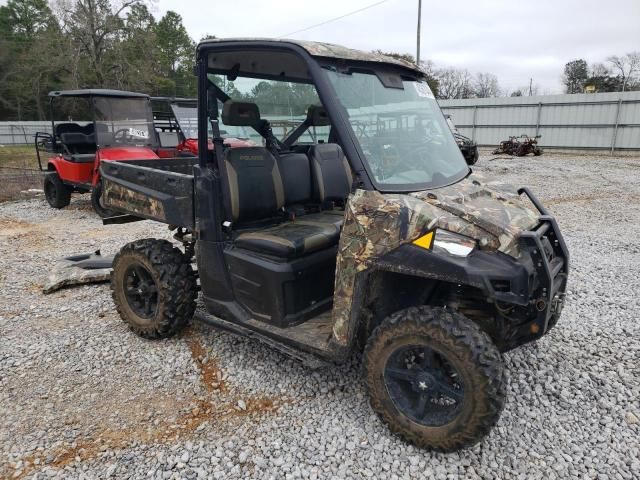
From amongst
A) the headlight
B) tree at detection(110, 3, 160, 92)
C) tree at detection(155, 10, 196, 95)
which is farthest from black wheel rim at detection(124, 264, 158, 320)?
tree at detection(155, 10, 196, 95)

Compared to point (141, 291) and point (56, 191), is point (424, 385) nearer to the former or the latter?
point (141, 291)

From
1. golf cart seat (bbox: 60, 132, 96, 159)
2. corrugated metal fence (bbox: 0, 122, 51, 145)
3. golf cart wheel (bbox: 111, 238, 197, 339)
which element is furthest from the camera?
corrugated metal fence (bbox: 0, 122, 51, 145)

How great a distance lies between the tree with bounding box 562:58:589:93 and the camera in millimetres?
40156

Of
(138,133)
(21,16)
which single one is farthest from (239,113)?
(21,16)

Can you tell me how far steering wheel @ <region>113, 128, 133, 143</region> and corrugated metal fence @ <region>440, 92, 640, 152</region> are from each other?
622 inches

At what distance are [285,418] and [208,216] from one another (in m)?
1.43

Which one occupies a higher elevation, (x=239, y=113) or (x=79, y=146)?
(x=239, y=113)

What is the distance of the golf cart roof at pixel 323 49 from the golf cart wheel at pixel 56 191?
7523mm

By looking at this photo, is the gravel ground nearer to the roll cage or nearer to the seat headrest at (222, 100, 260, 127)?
the roll cage

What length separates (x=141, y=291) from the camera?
12.6ft

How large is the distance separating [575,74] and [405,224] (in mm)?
46121

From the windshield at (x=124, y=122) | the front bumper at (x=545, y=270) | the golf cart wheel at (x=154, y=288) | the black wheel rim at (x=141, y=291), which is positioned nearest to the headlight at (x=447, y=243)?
the front bumper at (x=545, y=270)

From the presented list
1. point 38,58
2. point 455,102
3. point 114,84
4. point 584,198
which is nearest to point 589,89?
point 455,102

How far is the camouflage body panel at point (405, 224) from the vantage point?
94.3 inches
